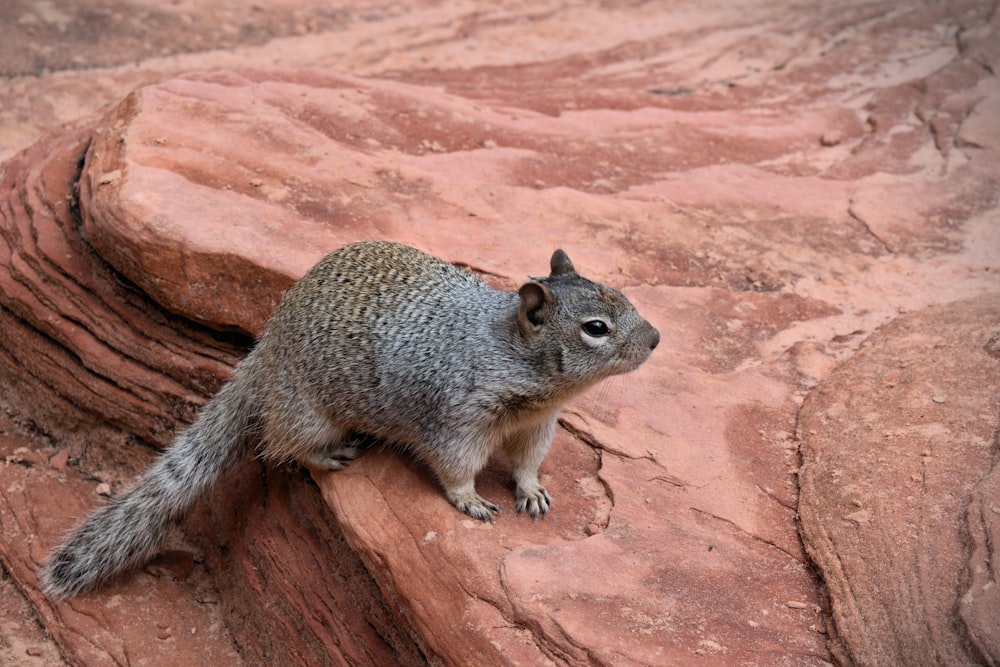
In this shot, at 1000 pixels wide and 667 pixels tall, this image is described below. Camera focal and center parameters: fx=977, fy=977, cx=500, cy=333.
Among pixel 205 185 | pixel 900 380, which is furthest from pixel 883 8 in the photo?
pixel 205 185

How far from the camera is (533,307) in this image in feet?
16.4

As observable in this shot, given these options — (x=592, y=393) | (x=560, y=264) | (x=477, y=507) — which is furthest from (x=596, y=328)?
(x=592, y=393)

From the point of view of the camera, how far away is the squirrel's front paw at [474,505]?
5117mm

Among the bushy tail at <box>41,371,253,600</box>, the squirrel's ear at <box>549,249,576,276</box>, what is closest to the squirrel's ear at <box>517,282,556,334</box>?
the squirrel's ear at <box>549,249,576,276</box>

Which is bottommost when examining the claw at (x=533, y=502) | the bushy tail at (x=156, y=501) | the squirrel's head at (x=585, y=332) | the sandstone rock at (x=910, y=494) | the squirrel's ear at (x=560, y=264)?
the bushy tail at (x=156, y=501)

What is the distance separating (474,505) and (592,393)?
1365 millimetres

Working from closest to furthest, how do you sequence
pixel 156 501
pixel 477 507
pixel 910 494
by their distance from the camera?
pixel 910 494, pixel 477 507, pixel 156 501

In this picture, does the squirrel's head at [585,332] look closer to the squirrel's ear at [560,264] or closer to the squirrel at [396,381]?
the squirrel at [396,381]

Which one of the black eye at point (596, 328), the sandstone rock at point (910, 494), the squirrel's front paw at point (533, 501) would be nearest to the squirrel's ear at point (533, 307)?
the black eye at point (596, 328)

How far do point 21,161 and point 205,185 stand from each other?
7.90 ft

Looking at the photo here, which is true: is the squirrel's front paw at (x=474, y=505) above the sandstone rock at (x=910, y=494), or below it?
below

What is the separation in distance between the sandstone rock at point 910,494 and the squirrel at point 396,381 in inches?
53.0

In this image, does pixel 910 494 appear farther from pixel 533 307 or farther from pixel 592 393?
pixel 533 307

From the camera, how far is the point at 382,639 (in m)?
5.26
